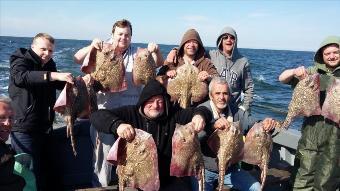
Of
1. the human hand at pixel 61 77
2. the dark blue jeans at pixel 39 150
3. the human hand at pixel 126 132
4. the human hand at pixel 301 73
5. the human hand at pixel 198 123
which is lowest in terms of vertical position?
the dark blue jeans at pixel 39 150

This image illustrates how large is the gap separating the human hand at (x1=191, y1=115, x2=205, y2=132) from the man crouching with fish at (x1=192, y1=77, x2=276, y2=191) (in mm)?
252

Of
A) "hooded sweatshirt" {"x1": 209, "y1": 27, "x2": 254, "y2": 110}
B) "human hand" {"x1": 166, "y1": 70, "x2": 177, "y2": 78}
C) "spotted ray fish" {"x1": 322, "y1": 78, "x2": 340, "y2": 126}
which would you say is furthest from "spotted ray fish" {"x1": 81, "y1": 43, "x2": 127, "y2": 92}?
"spotted ray fish" {"x1": 322, "y1": 78, "x2": 340, "y2": 126}

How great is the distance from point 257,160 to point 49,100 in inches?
107

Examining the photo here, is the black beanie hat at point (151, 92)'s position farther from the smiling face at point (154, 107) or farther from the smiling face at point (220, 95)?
the smiling face at point (220, 95)

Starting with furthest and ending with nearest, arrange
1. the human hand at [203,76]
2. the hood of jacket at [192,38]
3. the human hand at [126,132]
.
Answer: the hood of jacket at [192,38] < the human hand at [203,76] < the human hand at [126,132]

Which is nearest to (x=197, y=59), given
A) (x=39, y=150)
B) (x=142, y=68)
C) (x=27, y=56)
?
(x=142, y=68)

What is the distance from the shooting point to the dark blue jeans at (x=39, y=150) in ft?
16.0

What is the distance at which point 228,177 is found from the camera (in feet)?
16.7

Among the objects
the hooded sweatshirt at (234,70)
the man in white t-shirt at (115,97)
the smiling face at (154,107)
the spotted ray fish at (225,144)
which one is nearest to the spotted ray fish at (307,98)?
the spotted ray fish at (225,144)

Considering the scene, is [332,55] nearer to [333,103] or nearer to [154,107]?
[333,103]

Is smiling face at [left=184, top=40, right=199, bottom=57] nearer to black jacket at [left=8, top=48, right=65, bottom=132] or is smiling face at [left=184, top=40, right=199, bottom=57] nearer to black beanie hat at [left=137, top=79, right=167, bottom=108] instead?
black beanie hat at [left=137, top=79, right=167, bottom=108]

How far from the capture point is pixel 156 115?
4.38m

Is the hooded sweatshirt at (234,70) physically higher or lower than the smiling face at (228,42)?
lower

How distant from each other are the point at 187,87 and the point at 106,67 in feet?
3.75
